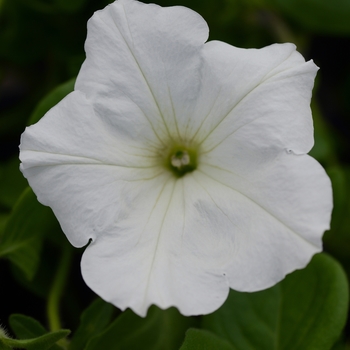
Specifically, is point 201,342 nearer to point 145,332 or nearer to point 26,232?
point 145,332

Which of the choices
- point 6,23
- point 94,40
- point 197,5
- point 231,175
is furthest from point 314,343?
point 6,23

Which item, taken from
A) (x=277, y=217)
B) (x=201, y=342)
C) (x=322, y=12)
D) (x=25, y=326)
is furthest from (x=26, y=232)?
(x=322, y=12)

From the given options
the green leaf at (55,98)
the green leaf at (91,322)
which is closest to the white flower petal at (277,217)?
the green leaf at (91,322)

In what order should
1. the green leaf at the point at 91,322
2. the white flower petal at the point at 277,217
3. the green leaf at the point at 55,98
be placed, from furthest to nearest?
the green leaf at the point at 55,98
the green leaf at the point at 91,322
the white flower petal at the point at 277,217

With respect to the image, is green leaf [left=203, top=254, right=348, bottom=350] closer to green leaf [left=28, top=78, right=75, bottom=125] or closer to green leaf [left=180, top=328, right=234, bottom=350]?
green leaf [left=180, top=328, right=234, bottom=350]

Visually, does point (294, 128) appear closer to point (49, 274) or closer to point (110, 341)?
point (110, 341)

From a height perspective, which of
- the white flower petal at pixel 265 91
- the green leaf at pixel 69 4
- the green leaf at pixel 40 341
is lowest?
the green leaf at pixel 40 341

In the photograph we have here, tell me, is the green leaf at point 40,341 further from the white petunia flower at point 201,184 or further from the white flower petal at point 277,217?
the white flower petal at point 277,217
